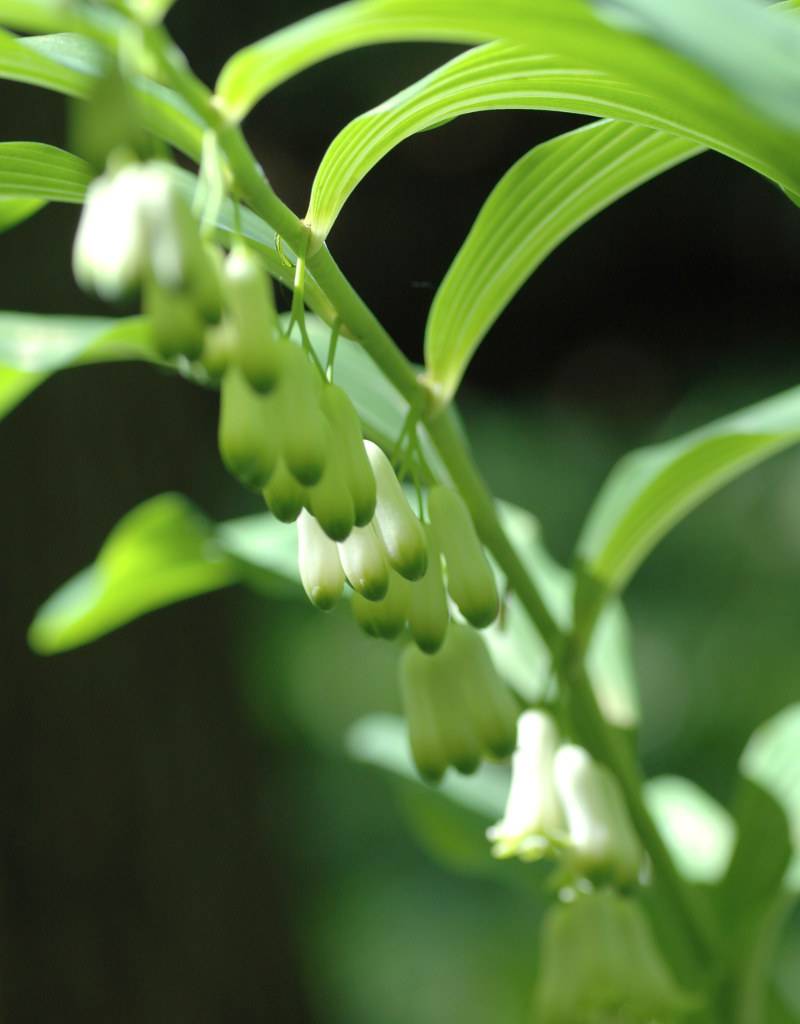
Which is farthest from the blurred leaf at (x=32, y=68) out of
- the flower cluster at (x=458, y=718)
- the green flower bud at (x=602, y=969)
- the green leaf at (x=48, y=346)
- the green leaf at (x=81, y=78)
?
the green flower bud at (x=602, y=969)

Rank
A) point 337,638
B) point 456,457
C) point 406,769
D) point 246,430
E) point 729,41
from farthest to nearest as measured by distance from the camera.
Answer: point 337,638
point 406,769
point 456,457
point 246,430
point 729,41

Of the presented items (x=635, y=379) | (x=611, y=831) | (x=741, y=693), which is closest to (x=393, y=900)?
(x=741, y=693)

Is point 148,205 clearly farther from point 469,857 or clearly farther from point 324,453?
point 469,857

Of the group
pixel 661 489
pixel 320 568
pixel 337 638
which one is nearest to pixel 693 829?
pixel 661 489

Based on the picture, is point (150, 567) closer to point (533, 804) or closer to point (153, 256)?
point (533, 804)

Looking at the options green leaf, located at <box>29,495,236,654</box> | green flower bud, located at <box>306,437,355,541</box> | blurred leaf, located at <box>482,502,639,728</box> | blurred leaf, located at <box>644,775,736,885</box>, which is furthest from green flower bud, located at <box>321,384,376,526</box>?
blurred leaf, located at <box>644,775,736,885</box>

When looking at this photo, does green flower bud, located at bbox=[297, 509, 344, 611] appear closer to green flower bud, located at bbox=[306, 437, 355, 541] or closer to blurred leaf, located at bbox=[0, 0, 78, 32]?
green flower bud, located at bbox=[306, 437, 355, 541]

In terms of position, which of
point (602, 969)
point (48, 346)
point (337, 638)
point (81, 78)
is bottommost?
point (602, 969)
